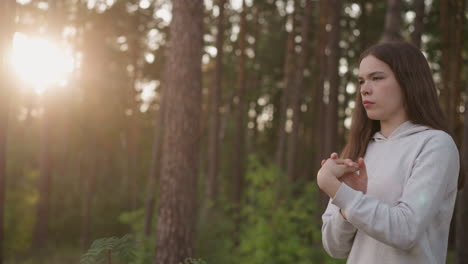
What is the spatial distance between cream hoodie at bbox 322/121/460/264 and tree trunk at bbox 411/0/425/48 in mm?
7891

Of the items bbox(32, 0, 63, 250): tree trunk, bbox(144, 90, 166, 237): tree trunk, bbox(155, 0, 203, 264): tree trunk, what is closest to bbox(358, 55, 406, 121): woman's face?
bbox(155, 0, 203, 264): tree trunk

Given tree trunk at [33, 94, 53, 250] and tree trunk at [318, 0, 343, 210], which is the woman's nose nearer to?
tree trunk at [318, 0, 343, 210]

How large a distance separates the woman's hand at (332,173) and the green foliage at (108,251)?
1.54 metres

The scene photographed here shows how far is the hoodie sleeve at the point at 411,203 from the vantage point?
2.04m

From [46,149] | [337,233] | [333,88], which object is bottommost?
[46,149]

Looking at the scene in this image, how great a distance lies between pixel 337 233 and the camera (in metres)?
Result: 2.41

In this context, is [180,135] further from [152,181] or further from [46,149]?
[46,149]

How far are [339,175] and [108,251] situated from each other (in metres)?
1.67

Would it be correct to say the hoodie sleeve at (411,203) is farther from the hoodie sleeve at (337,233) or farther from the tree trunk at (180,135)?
the tree trunk at (180,135)

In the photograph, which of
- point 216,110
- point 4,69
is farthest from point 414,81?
point 216,110

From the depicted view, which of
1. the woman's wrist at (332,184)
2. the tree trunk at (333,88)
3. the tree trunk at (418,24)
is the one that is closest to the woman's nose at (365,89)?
the woman's wrist at (332,184)

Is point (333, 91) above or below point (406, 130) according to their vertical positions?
above

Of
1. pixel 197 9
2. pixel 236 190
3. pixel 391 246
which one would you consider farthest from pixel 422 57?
pixel 236 190

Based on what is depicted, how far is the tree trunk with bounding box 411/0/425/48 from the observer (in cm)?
999
